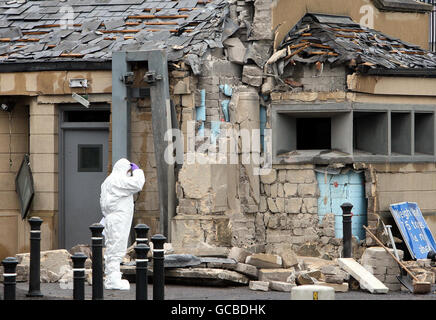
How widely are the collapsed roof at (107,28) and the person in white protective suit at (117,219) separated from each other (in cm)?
352

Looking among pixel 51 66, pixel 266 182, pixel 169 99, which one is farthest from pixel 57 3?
pixel 266 182

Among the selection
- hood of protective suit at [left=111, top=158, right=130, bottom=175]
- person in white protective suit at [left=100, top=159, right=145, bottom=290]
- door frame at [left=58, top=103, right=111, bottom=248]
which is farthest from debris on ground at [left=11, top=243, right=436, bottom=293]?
door frame at [left=58, top=103, right=111, bottom=248]

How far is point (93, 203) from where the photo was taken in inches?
786

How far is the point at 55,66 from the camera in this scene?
763 inches

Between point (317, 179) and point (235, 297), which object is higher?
point (317, 179)

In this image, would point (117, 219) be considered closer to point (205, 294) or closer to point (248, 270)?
point (205, 294)

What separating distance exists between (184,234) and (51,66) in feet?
12.0

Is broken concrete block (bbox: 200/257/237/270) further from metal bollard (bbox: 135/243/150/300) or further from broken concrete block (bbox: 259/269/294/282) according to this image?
metal bollard (bbox: 135/243/150/300)

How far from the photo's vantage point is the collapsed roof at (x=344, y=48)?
18.8 m

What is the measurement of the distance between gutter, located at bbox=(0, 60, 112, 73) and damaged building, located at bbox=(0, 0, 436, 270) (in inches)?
1.0

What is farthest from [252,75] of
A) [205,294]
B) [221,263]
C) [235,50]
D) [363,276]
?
[205,294]

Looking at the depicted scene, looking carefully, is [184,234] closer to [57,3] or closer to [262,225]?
[262,225]

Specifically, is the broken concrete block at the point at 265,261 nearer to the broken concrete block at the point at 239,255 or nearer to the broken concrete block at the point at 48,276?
the broken concrete block at the point at 239,255

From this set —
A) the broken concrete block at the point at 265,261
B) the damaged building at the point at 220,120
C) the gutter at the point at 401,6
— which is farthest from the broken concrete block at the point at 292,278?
the gutter at the point at 401,6
